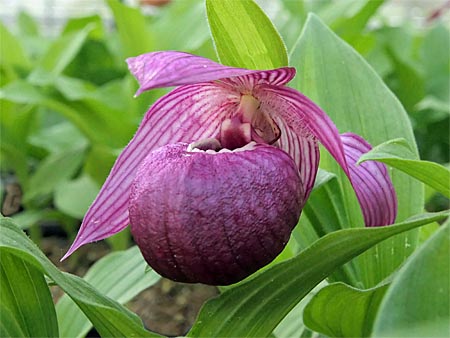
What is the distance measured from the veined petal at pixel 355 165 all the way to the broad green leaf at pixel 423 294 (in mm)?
215

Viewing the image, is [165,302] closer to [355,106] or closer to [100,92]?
[100,92]

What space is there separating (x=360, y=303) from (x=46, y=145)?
1.19 metres

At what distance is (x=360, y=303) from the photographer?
64 cm

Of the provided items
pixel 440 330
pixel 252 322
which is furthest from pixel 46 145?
pixel 440 330

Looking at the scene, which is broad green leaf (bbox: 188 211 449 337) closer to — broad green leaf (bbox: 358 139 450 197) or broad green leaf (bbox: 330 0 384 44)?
broad green leaf (bbox: 358 139 450 197)

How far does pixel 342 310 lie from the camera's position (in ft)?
2.13

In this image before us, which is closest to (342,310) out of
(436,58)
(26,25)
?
(436,58)

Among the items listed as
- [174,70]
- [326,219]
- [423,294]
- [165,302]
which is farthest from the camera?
[165,302]

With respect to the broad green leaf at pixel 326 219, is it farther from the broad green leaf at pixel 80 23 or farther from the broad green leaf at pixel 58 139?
the broad green leaf at pixel 80 23

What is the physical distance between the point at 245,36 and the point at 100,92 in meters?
1.06

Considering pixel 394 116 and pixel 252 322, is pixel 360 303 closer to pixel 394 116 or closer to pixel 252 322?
pixel 252 322

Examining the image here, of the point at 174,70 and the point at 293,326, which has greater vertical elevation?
the point at 174,70

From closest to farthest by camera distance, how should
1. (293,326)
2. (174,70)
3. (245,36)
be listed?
(174,70), (245,36), (293,326)

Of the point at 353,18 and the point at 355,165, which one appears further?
the point at 353,18
